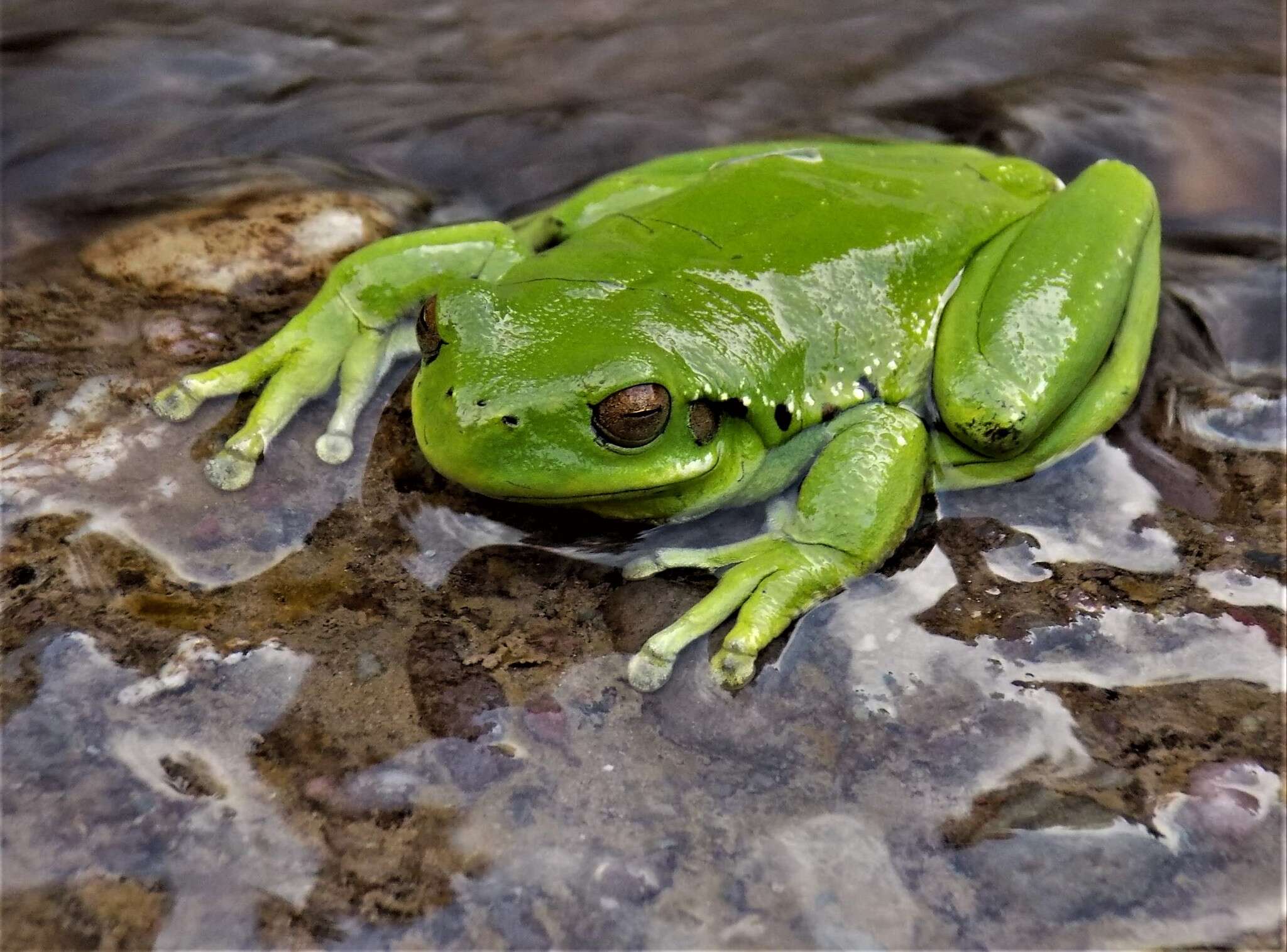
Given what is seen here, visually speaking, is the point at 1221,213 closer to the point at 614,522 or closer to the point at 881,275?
the point at 881,275

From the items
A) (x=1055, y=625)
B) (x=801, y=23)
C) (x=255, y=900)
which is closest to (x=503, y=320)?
(x=255, y=900)

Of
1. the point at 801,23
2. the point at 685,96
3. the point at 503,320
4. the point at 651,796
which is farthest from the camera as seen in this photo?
the point at 801,23

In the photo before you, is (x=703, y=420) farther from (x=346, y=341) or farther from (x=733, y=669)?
(x=346, y=341)

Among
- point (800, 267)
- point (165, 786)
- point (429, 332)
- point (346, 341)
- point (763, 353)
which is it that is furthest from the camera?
point (346, 341)

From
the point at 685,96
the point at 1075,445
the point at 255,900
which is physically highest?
the point at 685,96

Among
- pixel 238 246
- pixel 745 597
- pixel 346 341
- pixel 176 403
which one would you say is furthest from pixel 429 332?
pixel 238 246
